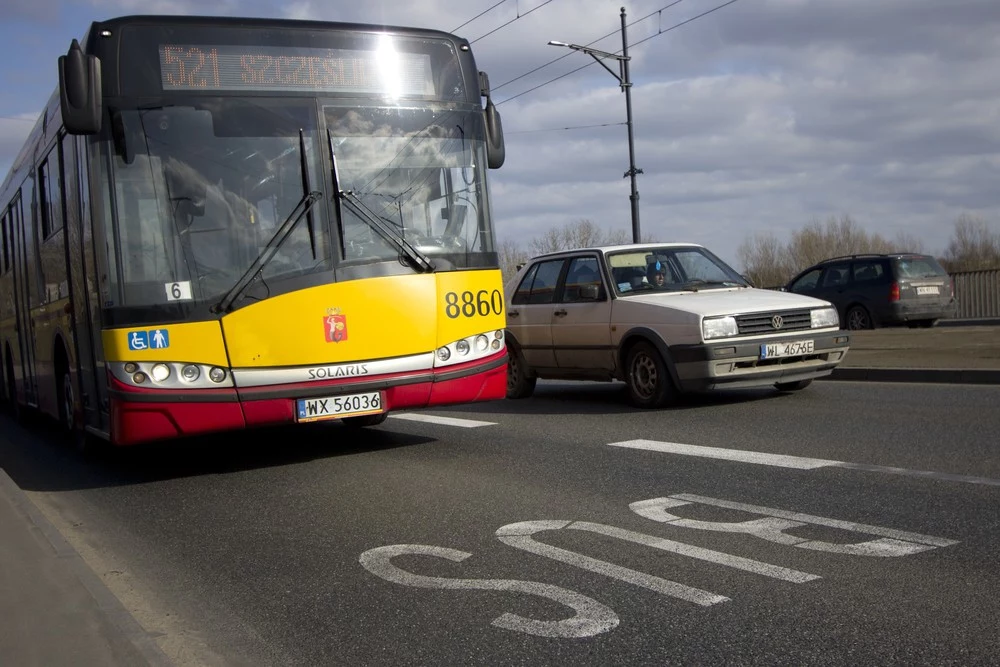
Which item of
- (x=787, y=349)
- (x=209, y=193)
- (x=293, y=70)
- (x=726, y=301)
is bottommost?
(x=787, y=349)

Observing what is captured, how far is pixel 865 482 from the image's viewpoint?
7203 mm

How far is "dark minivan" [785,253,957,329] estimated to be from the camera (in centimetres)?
2316

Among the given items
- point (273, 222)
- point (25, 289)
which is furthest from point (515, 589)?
point (25, 289)

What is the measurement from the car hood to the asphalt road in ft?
4.06

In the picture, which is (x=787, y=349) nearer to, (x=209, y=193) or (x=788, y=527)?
(x=788, y=527)

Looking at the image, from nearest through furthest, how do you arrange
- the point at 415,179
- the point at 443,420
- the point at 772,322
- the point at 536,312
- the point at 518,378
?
1. the point at 415,179
2. the point at 772,322
3. the point at 443,420
4. the point at 536,312
5. the point at 518,378

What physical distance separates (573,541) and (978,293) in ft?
99.0

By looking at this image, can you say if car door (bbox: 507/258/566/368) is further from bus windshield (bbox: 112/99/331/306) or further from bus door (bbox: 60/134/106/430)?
bus door (bbox: 60/134/106/430)

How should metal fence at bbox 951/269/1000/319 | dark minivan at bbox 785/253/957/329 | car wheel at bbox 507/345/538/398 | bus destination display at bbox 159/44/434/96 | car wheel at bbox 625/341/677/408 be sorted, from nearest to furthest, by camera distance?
bus destination display at bbox 159/44/434/96, car wheel at bbox 625/341/677/408, car wheel at bbox 507/345/538/398, dark minivan at bbox 785/253/957/329, metal fence at bbox 951/269/1000/319

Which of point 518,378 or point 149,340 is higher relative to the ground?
point 149,340

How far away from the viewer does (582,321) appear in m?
13.1

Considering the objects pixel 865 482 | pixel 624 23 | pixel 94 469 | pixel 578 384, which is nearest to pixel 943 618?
pixel 865 482

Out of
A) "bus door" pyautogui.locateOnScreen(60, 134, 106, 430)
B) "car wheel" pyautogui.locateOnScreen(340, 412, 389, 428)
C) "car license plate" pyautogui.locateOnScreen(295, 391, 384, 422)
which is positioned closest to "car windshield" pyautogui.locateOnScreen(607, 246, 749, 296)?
"car wheel" pyautogui.locateOnScreen(340, 412, 389, 428)

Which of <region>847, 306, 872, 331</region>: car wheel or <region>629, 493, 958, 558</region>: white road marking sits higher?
<region>847, 306, 872, 331</region>: car wheel
